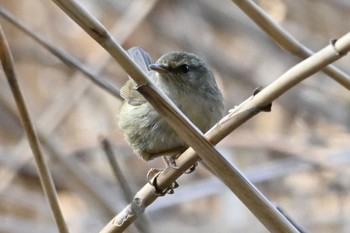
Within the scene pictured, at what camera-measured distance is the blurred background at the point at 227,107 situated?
327 cm

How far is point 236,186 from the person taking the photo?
113 cm

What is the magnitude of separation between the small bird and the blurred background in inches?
23.8

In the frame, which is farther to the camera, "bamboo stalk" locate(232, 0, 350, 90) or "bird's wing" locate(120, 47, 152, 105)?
"bird's wing" locate(120, 47, 152, 105)

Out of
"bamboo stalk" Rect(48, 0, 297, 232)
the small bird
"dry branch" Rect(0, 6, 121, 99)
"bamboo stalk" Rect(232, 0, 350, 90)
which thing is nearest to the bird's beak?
the small bird

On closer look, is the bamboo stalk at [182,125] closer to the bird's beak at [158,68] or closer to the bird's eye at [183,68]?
the bird's beak at [158,68]

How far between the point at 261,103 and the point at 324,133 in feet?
9.41

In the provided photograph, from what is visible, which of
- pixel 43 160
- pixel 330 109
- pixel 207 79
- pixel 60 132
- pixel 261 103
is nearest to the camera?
pixel 261 103

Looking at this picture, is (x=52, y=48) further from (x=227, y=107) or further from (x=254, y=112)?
(x=227, y=107)

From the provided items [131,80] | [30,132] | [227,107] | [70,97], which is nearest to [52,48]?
[30,132]

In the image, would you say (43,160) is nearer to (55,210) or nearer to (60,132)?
(55,210)

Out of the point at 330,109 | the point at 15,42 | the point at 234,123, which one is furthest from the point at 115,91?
the point at 15,42

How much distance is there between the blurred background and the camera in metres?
3.27

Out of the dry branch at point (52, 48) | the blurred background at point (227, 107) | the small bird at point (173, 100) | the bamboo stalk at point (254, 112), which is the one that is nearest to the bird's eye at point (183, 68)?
the small bird at point (173, 100)

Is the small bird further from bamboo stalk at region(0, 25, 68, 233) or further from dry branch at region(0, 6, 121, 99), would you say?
bamboo stalk at region(0, 25, 68, 233)
